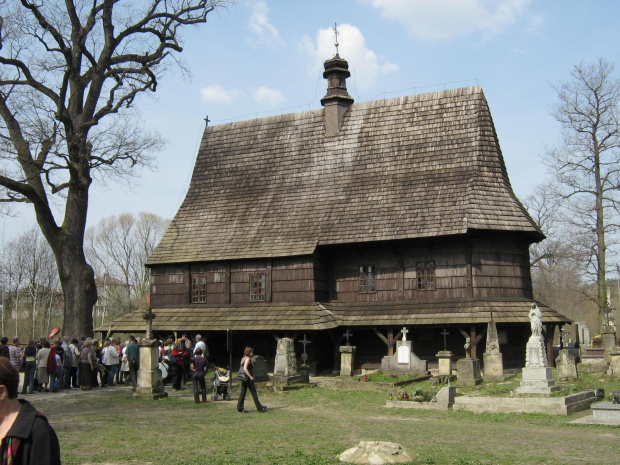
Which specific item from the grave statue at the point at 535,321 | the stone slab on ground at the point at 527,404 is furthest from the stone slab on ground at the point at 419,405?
the grave statue at the point at 535,321

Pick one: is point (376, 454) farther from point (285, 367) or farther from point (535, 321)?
point (285, 367)

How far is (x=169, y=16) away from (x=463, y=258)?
13.2m

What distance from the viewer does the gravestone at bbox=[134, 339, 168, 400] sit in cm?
1680

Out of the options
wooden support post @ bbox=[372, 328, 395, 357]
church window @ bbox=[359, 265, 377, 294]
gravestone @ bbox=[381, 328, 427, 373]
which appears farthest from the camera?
church window @ bbox=[359, 265, 377, 294]

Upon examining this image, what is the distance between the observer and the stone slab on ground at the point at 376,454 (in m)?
8.63

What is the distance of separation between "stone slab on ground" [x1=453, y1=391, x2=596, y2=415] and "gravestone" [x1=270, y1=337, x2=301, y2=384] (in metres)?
5.71

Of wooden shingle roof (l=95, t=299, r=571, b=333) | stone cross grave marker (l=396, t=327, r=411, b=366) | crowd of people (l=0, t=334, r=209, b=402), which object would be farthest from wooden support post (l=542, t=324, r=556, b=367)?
crowd of people (l=0, t=334, r=209, b=402)

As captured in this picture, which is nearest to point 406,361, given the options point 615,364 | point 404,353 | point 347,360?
point 404,353

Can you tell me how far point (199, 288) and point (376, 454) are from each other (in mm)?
19736

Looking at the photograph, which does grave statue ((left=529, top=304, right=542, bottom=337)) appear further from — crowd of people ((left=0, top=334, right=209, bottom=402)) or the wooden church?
crowd of people ((left=0, top=334, right=209, bottom=402))

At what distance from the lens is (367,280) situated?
83.8ft

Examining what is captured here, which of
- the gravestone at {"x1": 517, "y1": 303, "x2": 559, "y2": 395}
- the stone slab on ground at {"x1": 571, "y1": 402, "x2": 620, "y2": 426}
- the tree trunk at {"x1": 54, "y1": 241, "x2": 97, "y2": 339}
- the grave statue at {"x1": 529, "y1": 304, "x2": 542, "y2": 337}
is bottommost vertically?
the stone slab on ground at {"x1": 571, "y1": 402, "x2": 620, "y2": 426}

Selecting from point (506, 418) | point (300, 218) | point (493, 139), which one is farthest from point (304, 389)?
point (493, 139)

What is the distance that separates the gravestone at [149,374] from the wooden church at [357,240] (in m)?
7.50
